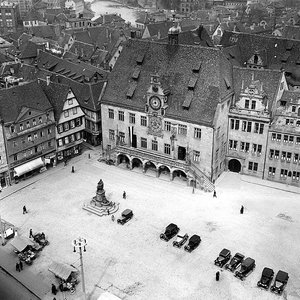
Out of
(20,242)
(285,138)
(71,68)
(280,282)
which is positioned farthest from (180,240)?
(71,68)

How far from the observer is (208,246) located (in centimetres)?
7006

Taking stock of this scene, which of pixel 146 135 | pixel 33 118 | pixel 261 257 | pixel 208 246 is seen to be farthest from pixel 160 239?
pixel 33 118

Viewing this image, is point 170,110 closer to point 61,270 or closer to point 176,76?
point 176,76

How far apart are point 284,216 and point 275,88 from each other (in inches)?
966

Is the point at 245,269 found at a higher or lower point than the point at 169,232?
lower

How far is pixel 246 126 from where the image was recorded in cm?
8850

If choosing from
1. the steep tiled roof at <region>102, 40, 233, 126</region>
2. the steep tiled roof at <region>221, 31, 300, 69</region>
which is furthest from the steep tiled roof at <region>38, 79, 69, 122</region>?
the steep tiled roof at <region>221, 31, 300, 69</region>

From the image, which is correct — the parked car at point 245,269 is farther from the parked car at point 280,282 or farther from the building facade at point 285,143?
the building facade at point 285,143

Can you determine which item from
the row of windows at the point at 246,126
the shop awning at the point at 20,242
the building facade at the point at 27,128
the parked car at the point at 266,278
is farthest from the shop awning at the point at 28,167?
the parked car at the point at 266,278

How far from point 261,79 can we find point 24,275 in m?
55.3

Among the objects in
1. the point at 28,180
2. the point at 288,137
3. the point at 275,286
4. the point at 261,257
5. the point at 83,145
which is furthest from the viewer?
the point at 83,145

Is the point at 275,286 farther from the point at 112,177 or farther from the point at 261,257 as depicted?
the point at 112,177

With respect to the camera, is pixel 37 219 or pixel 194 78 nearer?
pixel 37 219

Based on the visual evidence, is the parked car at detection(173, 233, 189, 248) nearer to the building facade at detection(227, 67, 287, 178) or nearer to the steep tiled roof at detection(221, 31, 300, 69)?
the building facade at detection(227, 67, 287, 178)
